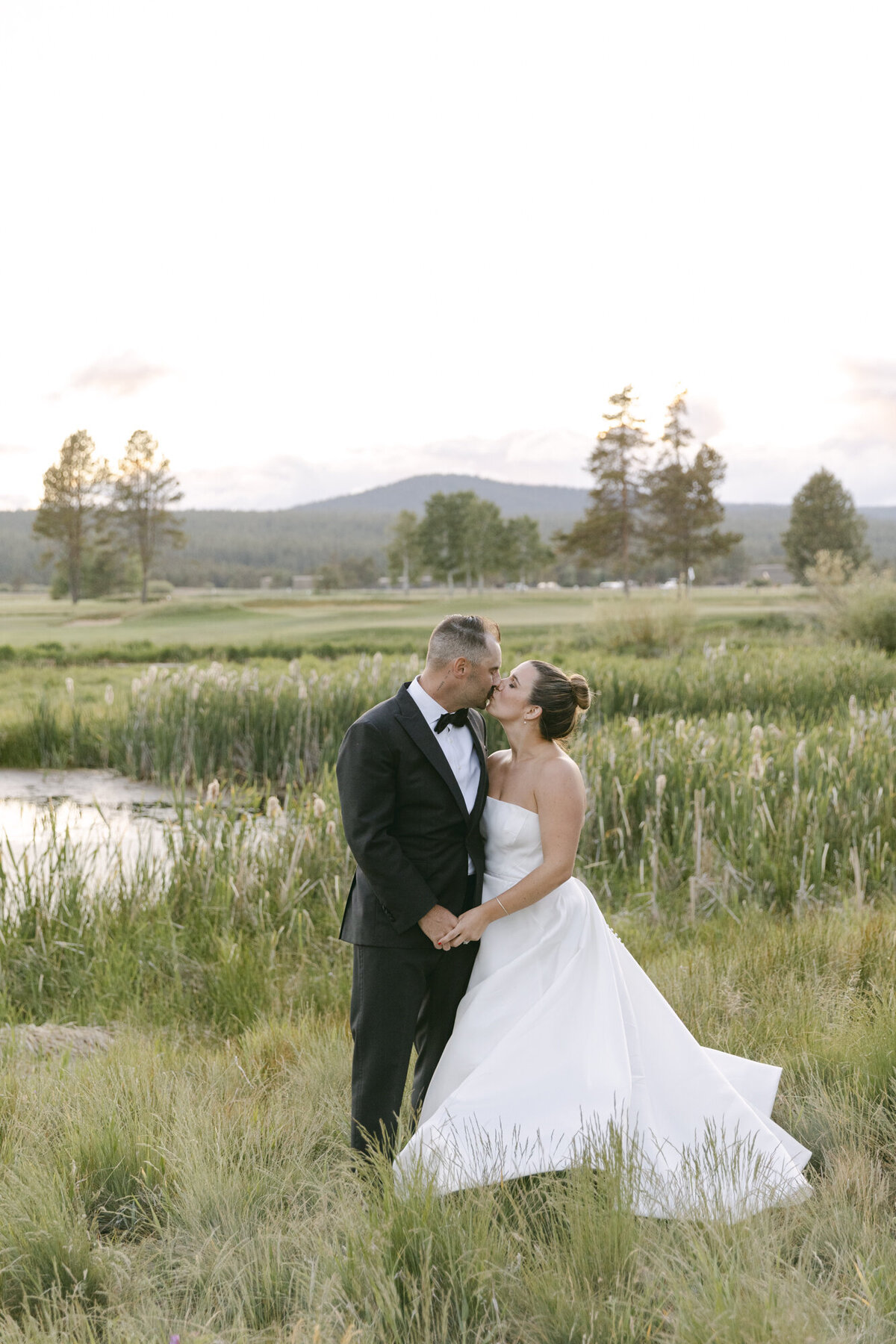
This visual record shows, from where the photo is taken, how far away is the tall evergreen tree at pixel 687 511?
55.8 meters

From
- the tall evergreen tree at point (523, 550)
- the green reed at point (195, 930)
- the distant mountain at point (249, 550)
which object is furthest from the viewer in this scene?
the distant mountain at point (249, 550)

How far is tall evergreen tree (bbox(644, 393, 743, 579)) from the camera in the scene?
183 feet

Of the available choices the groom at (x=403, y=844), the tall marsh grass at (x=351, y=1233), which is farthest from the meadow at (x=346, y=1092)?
the groom at (x=403, y=844)

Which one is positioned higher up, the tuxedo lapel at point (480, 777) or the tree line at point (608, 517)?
the tree line at point (608, 517)

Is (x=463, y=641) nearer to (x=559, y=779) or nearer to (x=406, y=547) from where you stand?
(x=559, y=779)

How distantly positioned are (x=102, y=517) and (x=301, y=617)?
20293mm

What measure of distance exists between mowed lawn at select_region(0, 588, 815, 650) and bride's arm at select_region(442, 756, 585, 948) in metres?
20.3

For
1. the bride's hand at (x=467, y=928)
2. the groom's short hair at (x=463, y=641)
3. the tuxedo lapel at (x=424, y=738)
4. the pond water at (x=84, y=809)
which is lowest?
the pond water at (x=84, y=809)

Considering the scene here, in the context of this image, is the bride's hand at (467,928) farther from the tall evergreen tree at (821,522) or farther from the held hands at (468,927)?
the tall evergreen tree at (821,522)

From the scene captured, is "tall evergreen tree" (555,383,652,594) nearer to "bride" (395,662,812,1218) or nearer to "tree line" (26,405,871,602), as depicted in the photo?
"tree line" (26,405,871,602)

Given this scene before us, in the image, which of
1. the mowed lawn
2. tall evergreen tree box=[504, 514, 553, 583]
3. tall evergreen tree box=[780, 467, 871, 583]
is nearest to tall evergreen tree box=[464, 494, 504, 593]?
tall evergreen tree box=[504, 514, 553, 583]

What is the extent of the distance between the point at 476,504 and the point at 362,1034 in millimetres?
74697

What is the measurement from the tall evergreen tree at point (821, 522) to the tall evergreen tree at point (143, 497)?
4008 cm

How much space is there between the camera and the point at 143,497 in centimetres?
5744
